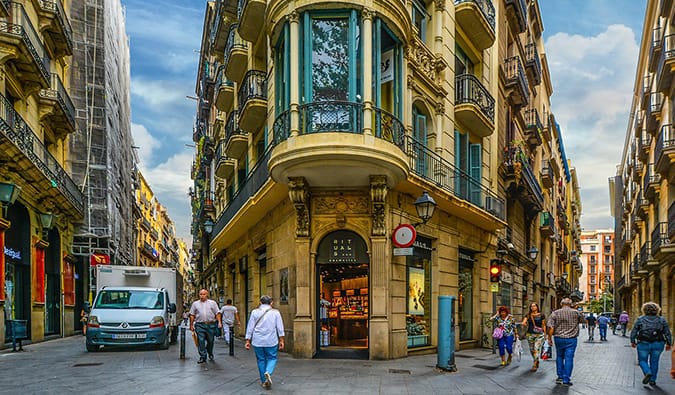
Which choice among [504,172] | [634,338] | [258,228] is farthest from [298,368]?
[504,172]

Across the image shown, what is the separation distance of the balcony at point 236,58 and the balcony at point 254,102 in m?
1.56

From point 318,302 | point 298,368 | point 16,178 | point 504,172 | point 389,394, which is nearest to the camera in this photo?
point 389,394

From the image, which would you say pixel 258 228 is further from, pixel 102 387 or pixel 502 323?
pixel 102 387

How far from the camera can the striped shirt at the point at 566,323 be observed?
34.6 ft

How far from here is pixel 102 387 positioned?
950cm

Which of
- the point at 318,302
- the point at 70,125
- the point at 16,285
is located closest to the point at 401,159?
the point at 318,302

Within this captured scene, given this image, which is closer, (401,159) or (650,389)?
(650,389)

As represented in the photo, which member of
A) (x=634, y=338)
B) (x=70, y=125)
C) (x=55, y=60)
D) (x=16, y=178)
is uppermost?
(x=55, y=60)

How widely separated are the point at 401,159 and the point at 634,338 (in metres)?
5.82

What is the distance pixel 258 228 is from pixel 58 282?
35.4ft

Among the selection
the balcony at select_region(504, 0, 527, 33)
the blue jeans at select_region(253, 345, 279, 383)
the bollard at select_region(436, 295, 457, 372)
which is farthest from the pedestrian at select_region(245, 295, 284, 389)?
the balcony at select_region(504, 0, 527, 33)

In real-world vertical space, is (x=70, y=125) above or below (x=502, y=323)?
above

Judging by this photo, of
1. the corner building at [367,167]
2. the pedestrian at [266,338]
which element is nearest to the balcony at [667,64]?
the corner building at [367,167]

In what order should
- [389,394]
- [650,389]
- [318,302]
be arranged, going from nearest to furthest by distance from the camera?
1. [389,394]
2. [650,389]
3. [318,302]
